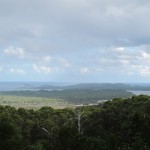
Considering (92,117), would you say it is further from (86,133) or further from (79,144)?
(79,144)

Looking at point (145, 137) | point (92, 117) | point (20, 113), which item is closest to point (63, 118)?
point (92, 117)

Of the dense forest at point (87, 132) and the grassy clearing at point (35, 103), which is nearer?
the dense forest at point (87, 132)

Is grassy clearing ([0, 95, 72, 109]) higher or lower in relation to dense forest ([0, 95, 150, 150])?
lower

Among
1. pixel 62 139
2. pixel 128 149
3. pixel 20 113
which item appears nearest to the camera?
pixel 128 149

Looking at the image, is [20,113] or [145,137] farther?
[20,113]

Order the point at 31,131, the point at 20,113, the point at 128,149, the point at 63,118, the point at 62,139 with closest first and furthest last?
the point at 128,149, the point at 62,139, the point at 31,131, the point at 63,118, the point at 20,113

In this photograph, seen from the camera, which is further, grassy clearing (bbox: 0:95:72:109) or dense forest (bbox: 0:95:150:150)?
grassy clearing (bbox: 0:95:72:109)

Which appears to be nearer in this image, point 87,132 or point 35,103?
point 87,132

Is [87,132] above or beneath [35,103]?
above
